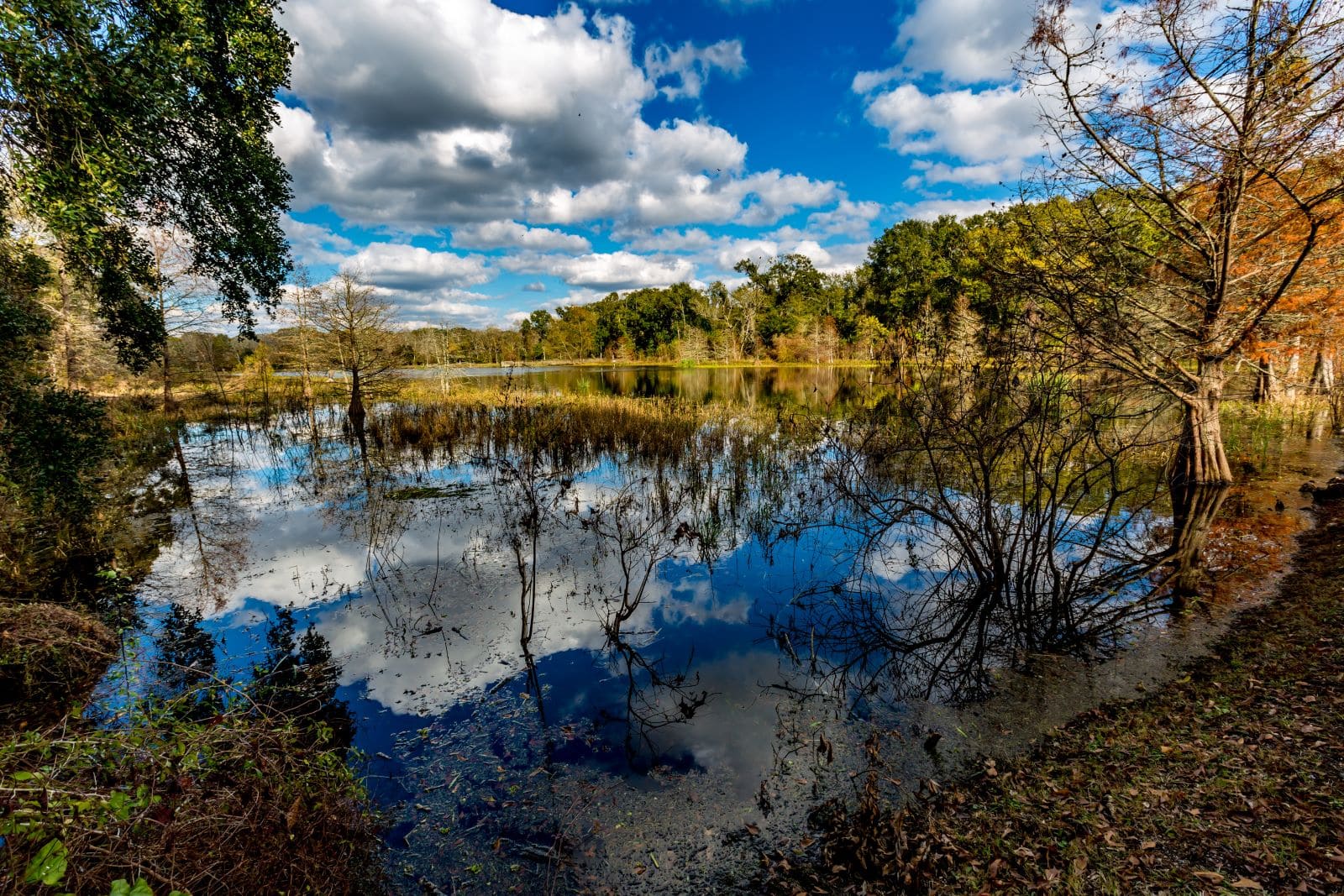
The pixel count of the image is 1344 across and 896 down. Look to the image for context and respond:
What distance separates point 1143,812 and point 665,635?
4660mm

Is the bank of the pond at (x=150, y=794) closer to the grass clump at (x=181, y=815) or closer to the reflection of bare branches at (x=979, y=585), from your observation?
the grass clump at (x=181, y=815)

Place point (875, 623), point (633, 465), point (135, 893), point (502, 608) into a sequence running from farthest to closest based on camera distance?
point (633, 465) < point (502, 608) < point (875, 623) < point (135, 893)

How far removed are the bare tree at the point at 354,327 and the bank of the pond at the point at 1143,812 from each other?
22.9 m

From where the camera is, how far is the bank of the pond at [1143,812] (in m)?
2.83

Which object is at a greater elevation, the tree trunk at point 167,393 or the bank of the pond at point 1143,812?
the tree trunk at point 167,393

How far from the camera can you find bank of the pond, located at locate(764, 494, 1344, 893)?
2826 millimetres

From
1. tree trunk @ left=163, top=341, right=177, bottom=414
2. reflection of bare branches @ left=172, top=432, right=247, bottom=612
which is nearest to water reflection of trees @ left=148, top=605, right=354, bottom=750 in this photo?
reflection of bare branches @ left=172, top=432, right=247, bottom=612

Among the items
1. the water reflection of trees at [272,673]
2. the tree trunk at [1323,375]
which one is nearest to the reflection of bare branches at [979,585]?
the water reflection of trees at [272,673]

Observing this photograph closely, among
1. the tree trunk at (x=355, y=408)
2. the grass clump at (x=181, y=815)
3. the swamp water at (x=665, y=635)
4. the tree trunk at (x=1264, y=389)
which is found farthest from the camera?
the tree trunk at (x=355, y=408)

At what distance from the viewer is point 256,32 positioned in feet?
26.9

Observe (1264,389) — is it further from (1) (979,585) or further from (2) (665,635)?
(2) (665,635)

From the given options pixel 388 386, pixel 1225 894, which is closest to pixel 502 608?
pixel 1225 894

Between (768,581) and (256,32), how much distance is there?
12.1m

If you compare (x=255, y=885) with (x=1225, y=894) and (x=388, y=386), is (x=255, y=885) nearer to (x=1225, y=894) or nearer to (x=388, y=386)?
(x=1225, y=894)
